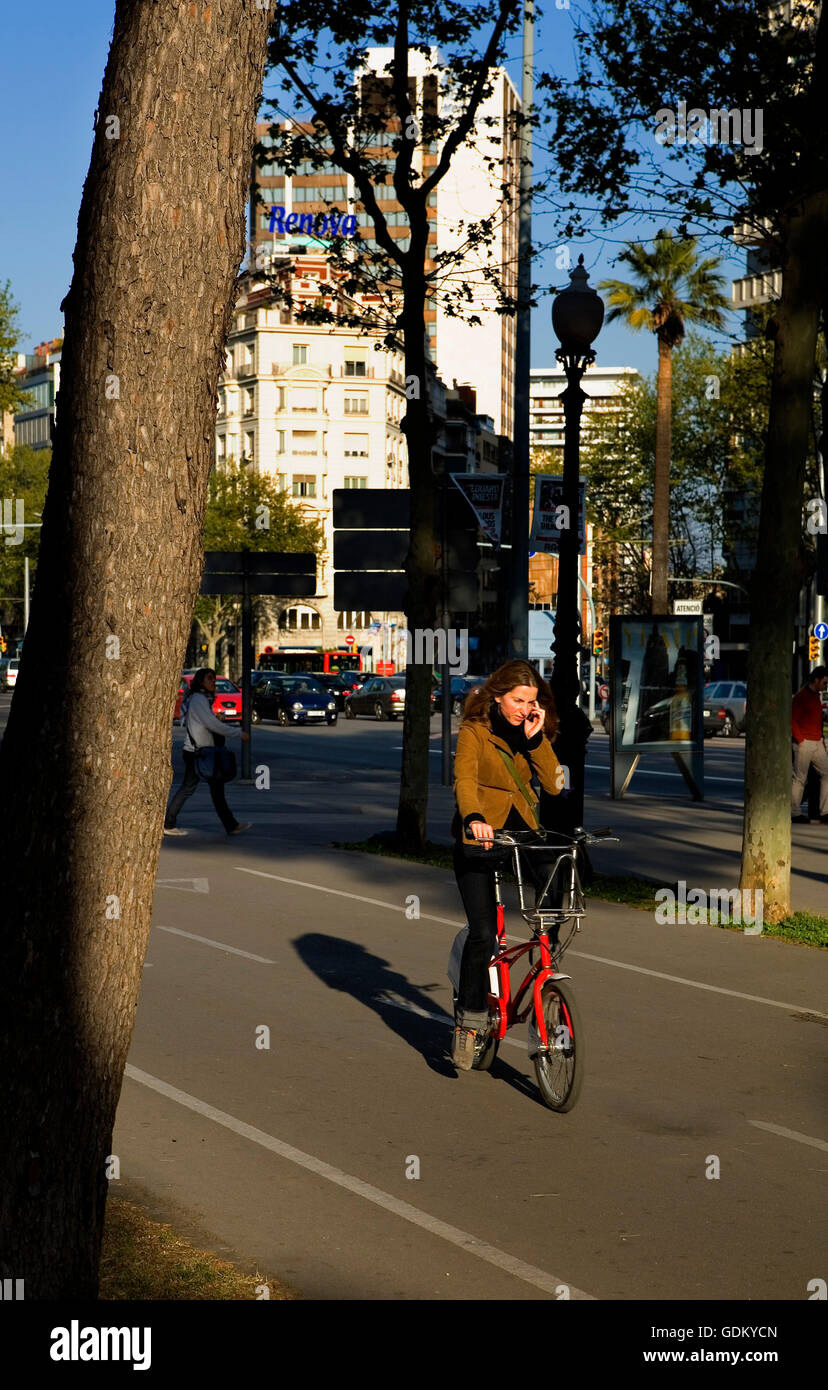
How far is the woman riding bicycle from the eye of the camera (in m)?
7.68

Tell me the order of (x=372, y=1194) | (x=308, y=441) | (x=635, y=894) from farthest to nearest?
(x=308, y=441)
(x=635, y=894)
(x=372, y=1194)

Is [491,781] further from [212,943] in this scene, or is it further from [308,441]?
[308,441]

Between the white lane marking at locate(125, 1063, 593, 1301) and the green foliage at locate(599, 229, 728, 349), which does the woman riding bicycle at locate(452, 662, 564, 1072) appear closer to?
the white lane marking at locate(125, 1063, 593, 1301)

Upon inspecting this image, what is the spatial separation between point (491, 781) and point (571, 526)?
783 centimetres

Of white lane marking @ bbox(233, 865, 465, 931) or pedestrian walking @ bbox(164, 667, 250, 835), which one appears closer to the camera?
white lane marking @ bbox(233, 865, 465, 931)

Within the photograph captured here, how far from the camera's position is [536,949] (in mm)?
8016

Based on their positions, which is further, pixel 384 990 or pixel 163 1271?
pixel 384 990

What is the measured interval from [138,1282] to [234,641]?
101945 millimetres

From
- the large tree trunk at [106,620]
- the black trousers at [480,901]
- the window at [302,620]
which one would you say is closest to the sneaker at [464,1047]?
the black trousers at [480,901]

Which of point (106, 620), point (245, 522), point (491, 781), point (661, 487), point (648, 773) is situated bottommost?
point (648, 773)

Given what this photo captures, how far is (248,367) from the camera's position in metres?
113

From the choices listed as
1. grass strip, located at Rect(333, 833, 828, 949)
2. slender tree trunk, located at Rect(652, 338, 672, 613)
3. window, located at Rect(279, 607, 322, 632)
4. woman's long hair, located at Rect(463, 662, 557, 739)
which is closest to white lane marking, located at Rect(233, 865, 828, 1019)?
grass strip, located at Rect(333, 833, 828, 949)

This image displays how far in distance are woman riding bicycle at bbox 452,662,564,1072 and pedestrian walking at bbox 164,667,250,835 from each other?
1100cm

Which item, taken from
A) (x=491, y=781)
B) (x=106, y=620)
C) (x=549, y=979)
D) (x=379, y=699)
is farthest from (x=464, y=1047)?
(x=379, y=699)
